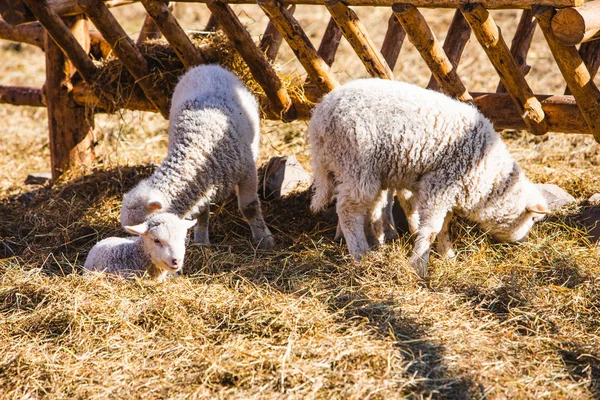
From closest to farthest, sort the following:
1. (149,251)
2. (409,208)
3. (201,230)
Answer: (149,251), (409,208), (201,230)

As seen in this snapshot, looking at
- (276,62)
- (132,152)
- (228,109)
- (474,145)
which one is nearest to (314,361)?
(474,145)

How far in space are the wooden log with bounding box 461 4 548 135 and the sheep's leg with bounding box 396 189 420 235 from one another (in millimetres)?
967

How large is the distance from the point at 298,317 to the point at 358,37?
2.13 meters

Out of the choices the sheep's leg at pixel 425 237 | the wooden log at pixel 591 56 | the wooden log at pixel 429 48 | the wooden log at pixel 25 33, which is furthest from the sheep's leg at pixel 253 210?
the wooden log at pixel 25 33

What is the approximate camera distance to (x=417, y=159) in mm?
4586

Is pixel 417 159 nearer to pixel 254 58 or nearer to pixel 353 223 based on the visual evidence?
pixel 353 223

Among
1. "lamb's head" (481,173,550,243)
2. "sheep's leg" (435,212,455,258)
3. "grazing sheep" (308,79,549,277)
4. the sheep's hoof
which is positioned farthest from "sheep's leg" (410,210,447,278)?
the sheep's hoof

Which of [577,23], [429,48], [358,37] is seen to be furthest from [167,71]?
[577,23]

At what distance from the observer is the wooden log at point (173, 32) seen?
18.3 ft

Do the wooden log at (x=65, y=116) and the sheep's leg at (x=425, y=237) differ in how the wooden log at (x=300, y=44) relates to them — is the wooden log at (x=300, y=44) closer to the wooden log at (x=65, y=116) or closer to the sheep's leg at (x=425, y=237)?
the sheep's leg at (x=425, y=237)

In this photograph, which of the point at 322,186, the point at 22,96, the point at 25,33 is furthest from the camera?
the point at 22,96

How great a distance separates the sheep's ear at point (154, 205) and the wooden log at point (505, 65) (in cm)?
230

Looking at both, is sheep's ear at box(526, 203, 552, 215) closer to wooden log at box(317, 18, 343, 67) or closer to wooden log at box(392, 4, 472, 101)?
wooden log at box(392, 4, 472, 101)

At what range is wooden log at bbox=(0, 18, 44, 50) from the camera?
279 inches
